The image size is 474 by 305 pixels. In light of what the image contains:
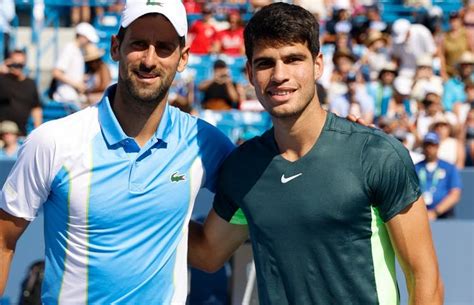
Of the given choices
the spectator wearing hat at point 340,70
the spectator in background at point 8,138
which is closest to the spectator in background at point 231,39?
the spectator wearing hat at point 340,70

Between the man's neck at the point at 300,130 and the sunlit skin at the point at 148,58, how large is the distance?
0.47 metres

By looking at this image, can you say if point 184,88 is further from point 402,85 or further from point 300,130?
point 300,130

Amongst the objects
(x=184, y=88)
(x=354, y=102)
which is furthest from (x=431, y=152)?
(x=184, y=88)

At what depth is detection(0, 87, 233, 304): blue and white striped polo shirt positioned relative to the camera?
4047 mm

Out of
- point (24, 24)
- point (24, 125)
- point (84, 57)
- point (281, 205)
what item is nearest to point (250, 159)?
point (281, 205)

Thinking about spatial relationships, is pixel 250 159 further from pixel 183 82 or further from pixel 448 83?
pixel 448 83

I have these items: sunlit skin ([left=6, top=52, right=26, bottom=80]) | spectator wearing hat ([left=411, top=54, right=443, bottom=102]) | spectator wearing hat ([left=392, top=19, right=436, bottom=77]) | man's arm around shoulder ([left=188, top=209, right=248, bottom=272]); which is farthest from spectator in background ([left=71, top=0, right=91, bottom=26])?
man's arm around shoulder ([left=188, top=209, right=248, bottom=272])

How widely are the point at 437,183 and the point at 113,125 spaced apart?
270 inches

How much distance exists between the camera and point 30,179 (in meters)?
4.03

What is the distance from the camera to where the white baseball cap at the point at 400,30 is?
1509cm

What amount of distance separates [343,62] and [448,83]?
159 cm

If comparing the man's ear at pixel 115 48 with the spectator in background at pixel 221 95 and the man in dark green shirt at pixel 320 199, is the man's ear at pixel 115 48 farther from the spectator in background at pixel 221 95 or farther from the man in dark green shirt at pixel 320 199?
the spectator in background at pixel 221 95

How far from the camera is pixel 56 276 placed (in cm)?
413

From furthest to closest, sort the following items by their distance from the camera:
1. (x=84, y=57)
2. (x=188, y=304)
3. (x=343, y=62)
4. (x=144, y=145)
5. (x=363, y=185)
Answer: (x=343, y=62) < (x=84, y=57) < (x=188, y=304) < (x=144, y=145) < (x=363, y=185)
